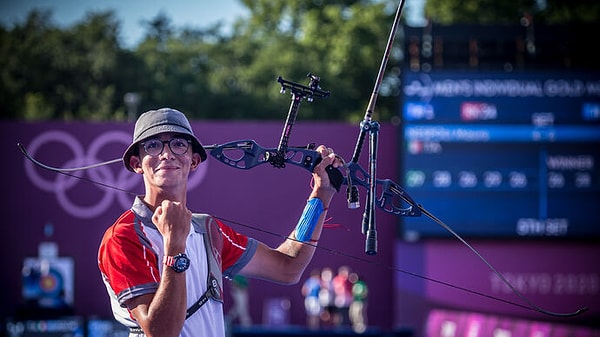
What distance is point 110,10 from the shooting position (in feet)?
151

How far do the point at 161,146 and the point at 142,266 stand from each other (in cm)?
46

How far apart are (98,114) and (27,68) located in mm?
3734

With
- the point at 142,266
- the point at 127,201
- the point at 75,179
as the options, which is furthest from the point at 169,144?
the point at 75,179

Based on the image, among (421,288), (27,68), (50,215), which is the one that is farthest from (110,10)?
(421,288)

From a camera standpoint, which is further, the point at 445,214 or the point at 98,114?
the point at 98,114

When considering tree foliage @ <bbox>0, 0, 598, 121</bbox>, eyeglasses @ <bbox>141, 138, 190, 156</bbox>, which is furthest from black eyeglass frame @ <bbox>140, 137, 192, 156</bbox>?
tree foliage @ <bbox>0, 0, 598, 121</bbox>

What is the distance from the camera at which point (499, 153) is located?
17.5m

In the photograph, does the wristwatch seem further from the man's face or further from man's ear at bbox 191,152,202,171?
man's ear at bbox 191,152,202,171

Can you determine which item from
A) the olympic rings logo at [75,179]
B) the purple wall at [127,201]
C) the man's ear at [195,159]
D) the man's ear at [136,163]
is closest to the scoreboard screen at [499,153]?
the purple wall at [127,201]

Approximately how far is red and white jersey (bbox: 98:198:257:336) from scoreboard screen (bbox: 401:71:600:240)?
12.8m

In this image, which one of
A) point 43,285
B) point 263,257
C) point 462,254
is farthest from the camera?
point 43,285

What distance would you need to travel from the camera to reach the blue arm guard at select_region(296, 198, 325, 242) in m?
5.36

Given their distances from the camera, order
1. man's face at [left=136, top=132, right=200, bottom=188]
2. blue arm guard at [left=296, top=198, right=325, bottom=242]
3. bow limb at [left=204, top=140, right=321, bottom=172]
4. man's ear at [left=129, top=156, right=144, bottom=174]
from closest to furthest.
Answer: man's face at [left=136, top=132, right=200, bottom=188]
man's ear at [left=129, top=156, right=144, bottom=174]
bow limb at [left=204, top=140, right=321, bottom=172]
blue arm guard at [left=296, top=198, right=325, bottom=242]

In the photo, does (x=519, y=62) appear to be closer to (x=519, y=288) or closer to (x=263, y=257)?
(x=519, y=288)
